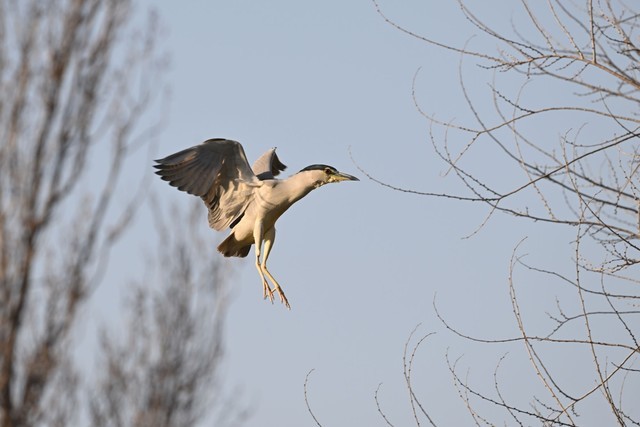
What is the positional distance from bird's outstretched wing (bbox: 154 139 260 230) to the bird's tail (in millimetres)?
98

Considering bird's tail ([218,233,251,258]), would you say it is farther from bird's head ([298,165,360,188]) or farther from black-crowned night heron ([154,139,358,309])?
bird's head ([298,165,360,188])

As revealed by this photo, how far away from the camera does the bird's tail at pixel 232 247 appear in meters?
6.71

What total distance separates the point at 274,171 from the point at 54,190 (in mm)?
2879

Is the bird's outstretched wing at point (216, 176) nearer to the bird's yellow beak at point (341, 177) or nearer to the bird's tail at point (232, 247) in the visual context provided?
the bird's tail at point (232, 247)

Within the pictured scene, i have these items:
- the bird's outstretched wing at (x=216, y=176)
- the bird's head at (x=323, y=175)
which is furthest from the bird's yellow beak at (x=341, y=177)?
the bird's outstretched wing at (x=216, y=176)

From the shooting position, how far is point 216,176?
6.75 metres

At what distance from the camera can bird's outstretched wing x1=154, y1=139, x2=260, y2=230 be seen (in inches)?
261

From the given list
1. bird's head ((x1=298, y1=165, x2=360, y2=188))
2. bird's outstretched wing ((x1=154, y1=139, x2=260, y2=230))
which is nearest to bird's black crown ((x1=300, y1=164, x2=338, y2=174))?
bird's head ((x1=298, y1=165, x2=360, y2=188))

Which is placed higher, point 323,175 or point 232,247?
point 323,175

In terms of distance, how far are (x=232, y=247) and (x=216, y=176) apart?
47 centimetres

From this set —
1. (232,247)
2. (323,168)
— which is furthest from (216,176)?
(323,168)

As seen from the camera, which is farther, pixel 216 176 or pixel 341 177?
pixel 216 176

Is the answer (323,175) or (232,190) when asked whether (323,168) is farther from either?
(232,190)

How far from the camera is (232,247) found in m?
6.77
